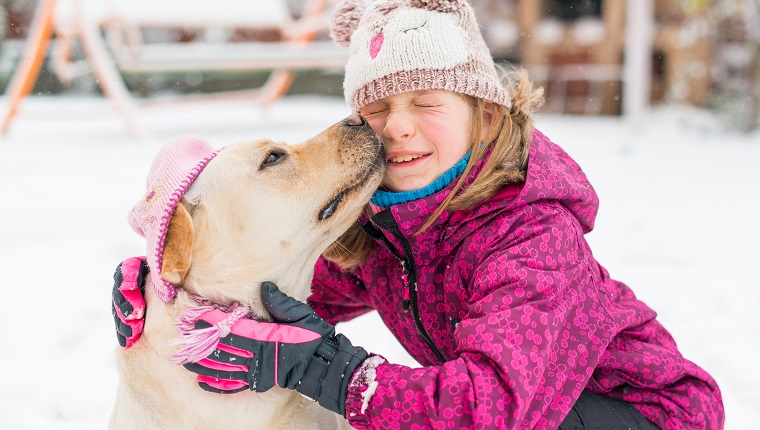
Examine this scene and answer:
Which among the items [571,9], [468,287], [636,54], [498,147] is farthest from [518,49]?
[468,287]

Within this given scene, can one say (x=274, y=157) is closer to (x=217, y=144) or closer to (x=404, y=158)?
(x=404, y=158)

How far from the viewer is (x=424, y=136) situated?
1800 millimetres

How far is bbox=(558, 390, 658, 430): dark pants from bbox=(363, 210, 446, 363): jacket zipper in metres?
0.38

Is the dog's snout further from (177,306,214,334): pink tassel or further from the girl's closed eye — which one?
(177,306,214,334): pink tassel

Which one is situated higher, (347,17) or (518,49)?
(347,17)

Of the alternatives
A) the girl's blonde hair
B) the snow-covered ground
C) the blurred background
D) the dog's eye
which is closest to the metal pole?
the blurred background

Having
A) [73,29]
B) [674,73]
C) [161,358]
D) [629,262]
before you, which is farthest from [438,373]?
[674,73]

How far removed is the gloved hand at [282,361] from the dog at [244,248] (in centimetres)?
8

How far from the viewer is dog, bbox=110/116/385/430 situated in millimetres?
1603

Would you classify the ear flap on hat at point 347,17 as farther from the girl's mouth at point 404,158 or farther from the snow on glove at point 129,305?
the snow on glove at point 129,305

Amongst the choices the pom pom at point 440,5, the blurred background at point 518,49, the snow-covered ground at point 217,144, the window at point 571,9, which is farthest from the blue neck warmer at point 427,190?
the window at point 571,9

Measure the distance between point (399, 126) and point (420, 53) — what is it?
0.18 metres

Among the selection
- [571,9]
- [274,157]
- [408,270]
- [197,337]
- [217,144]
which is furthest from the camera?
[571,9]

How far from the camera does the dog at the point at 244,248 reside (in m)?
1.60
